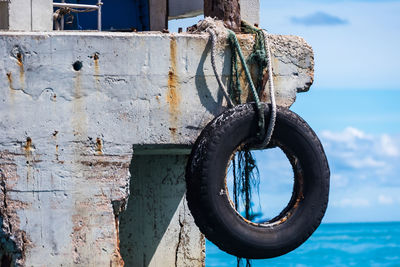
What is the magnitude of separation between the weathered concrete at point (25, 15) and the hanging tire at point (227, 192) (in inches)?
73.2

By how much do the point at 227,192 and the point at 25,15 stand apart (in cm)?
233

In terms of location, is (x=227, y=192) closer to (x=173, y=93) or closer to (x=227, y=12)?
(x=173, y=93)

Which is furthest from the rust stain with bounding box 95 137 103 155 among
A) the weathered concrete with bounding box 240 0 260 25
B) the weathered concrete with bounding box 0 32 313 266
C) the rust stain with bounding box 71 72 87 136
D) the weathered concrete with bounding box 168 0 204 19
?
the weathered concrete with bounding box 168 0 204 19

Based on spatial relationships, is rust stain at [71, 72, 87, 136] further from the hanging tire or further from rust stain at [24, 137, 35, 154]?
the hanging tire

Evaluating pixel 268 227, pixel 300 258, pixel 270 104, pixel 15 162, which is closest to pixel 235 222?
pixel 268 227

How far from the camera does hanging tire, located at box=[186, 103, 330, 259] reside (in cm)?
721

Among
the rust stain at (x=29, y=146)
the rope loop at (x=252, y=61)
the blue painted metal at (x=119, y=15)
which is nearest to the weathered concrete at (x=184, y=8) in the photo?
the blue painted metal at (x=119, y=15)

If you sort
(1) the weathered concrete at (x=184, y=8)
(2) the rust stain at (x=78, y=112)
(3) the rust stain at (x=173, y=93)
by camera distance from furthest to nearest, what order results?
(1) the weathered concrete at (x=184, y=8) → (3) the rust stain at (x=173, y=93) → (2) the rust stain at (x=78, y=112)

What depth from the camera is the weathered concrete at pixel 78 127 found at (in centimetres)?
729

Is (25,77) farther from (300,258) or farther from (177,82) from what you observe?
(300,258)

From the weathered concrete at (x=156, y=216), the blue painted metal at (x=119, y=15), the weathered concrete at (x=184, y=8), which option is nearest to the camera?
the weathered concrete at (x=156, y=216)

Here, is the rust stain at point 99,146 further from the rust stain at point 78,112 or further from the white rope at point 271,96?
the white rope at point 271,96

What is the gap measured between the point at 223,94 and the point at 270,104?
39 centimetres

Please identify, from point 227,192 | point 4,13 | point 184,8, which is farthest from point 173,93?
point 184,8
